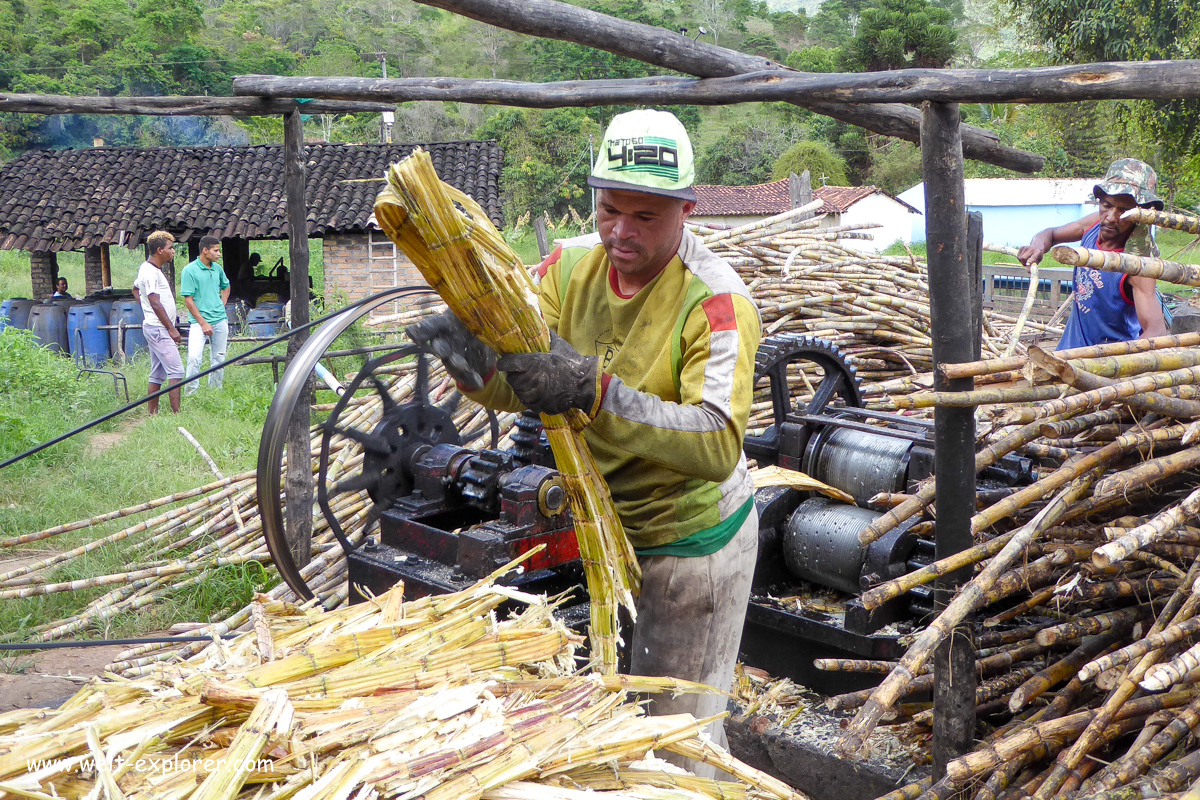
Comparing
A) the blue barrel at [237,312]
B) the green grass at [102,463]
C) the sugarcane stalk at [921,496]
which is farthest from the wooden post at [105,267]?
the sugarcane stalk at [921,496]

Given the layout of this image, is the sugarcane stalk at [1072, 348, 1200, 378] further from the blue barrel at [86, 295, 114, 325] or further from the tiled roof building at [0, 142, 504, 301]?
the blue barrel at [86, 295, 114, 325]

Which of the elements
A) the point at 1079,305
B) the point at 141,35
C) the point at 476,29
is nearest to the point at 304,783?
the point at 1079,305

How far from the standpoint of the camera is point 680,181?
103 inches

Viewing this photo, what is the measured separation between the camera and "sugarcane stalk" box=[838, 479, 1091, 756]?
8.30 ft

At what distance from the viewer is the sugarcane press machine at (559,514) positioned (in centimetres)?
358

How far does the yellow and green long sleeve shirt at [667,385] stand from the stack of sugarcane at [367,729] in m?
0.54

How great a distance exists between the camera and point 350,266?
2108 cm

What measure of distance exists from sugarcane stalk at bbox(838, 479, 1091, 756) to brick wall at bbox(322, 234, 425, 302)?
19.1 meters

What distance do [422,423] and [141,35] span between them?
65.7 metres

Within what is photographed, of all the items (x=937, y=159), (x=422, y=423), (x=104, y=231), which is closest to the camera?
(x=937, y=159)

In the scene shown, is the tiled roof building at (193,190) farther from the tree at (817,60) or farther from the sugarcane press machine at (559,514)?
the tree at (817,60)

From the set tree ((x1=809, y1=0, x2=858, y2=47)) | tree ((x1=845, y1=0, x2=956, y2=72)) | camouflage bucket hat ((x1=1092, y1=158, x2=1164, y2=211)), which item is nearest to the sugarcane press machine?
camouflage bucket hat ((x1=1092, y1=158, x2=1164, y2=211))

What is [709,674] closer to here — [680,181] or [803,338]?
[680,181]

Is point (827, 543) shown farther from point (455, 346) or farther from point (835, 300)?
point (835, 300)
